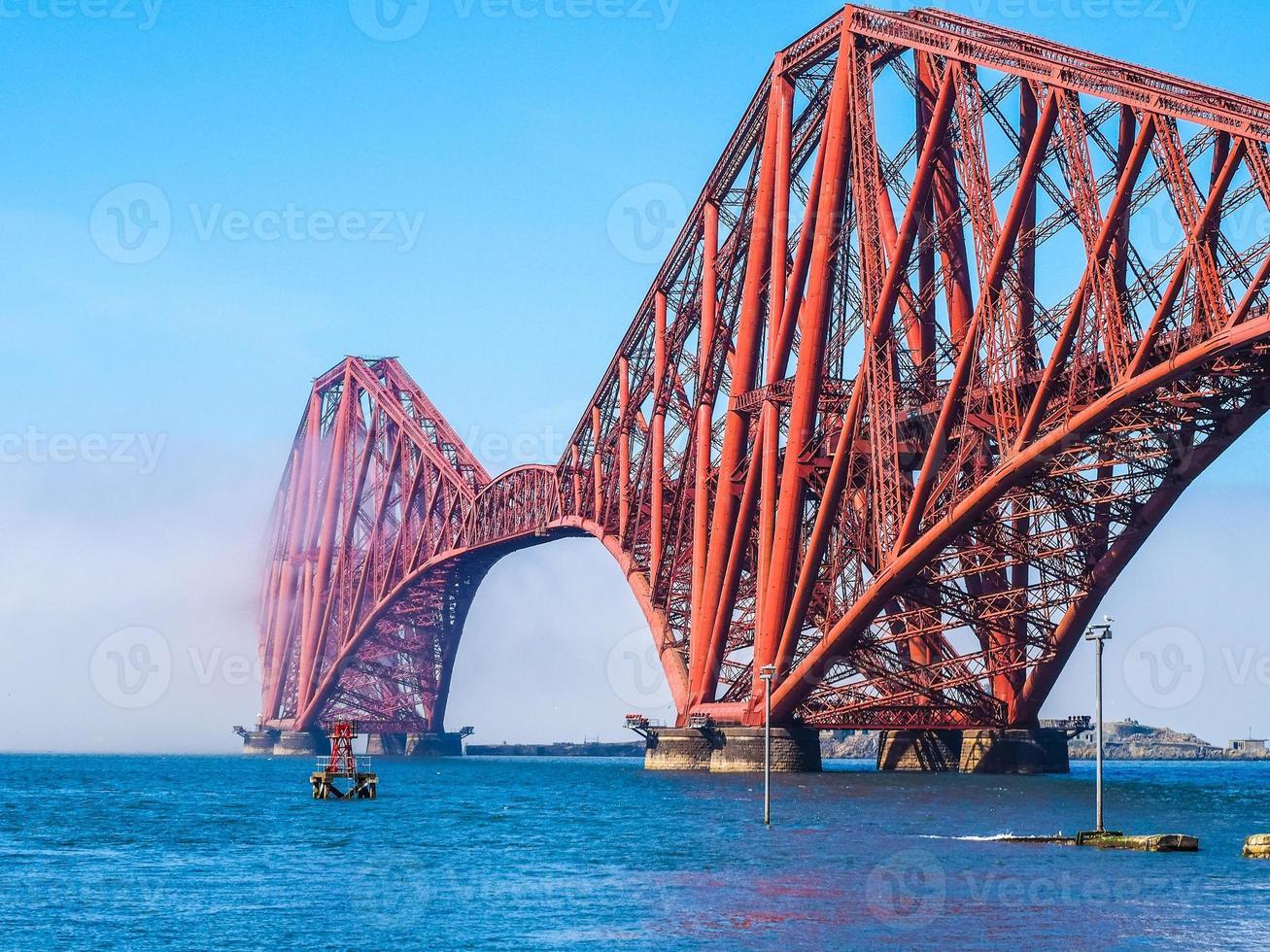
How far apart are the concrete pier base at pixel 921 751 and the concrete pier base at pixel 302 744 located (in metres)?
92.1

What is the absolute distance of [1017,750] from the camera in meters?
90.1

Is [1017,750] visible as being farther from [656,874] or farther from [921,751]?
[656,874]

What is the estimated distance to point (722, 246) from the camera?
10306cm

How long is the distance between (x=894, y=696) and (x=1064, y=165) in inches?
1099

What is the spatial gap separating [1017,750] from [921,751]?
1043cm

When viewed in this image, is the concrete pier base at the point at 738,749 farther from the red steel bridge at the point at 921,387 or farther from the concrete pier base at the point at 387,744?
the concrete pier base at the point at 387,744

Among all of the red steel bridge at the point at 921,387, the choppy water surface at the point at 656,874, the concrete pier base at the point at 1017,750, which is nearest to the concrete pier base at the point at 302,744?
the red steel bridge at the point at 921,387

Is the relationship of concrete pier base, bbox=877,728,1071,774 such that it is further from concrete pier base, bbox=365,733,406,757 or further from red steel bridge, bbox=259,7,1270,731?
concrete pier base, bbox=365,733,406,757

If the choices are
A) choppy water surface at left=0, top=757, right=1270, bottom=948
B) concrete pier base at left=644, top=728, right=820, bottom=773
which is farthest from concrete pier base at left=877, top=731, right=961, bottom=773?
choppy water surface at left=0, top=757, right=1270, bottom=948

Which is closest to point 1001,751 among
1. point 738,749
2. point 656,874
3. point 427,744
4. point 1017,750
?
point 1017,750

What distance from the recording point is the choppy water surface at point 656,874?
36.0 m

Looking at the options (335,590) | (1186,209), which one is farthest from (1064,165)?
(335,590)

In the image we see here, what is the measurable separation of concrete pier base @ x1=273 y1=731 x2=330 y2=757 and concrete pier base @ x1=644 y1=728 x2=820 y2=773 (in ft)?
314

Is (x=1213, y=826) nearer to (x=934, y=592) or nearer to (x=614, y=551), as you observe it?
(x=934, y=592)
